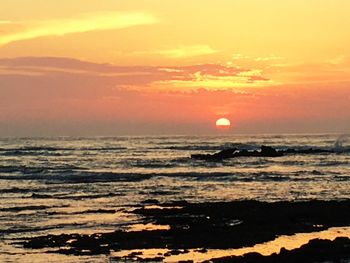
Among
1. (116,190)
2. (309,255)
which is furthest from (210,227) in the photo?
(116,190)

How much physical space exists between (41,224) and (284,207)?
11.4m

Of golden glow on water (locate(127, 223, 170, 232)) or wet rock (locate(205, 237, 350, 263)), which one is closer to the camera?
wet rock (locate(205, 237, 350, 263))

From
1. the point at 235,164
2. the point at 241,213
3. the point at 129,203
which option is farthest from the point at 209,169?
the point at 241,213

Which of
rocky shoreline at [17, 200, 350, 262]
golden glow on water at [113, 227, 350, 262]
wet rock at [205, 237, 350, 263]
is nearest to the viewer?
wet rock at [205, 237, 350, 263]

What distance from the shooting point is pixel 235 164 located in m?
77.8

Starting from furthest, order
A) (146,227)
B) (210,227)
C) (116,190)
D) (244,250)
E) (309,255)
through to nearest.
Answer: (116,190) → (146,227) → (210,227) → (244,250) → (309,255)

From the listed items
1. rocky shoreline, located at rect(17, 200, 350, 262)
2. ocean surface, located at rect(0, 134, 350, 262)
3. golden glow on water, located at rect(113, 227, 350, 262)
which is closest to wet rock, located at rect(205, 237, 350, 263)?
rocky shoreline, located at rect(17, 200, 350, 262)

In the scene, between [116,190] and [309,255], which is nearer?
[309,255]

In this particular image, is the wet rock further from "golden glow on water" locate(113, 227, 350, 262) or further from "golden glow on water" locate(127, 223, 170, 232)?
"golden glow on water" locate(127, 223, 170, 232)

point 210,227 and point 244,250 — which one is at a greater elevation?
point 210,227

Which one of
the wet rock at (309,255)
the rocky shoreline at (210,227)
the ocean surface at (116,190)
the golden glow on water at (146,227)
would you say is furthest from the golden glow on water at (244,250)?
the golden glow on water at (146,227)

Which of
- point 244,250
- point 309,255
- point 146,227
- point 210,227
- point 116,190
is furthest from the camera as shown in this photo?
point 116,190

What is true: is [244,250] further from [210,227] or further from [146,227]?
[146,227]

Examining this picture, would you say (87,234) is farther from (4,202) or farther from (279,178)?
(279,178)
